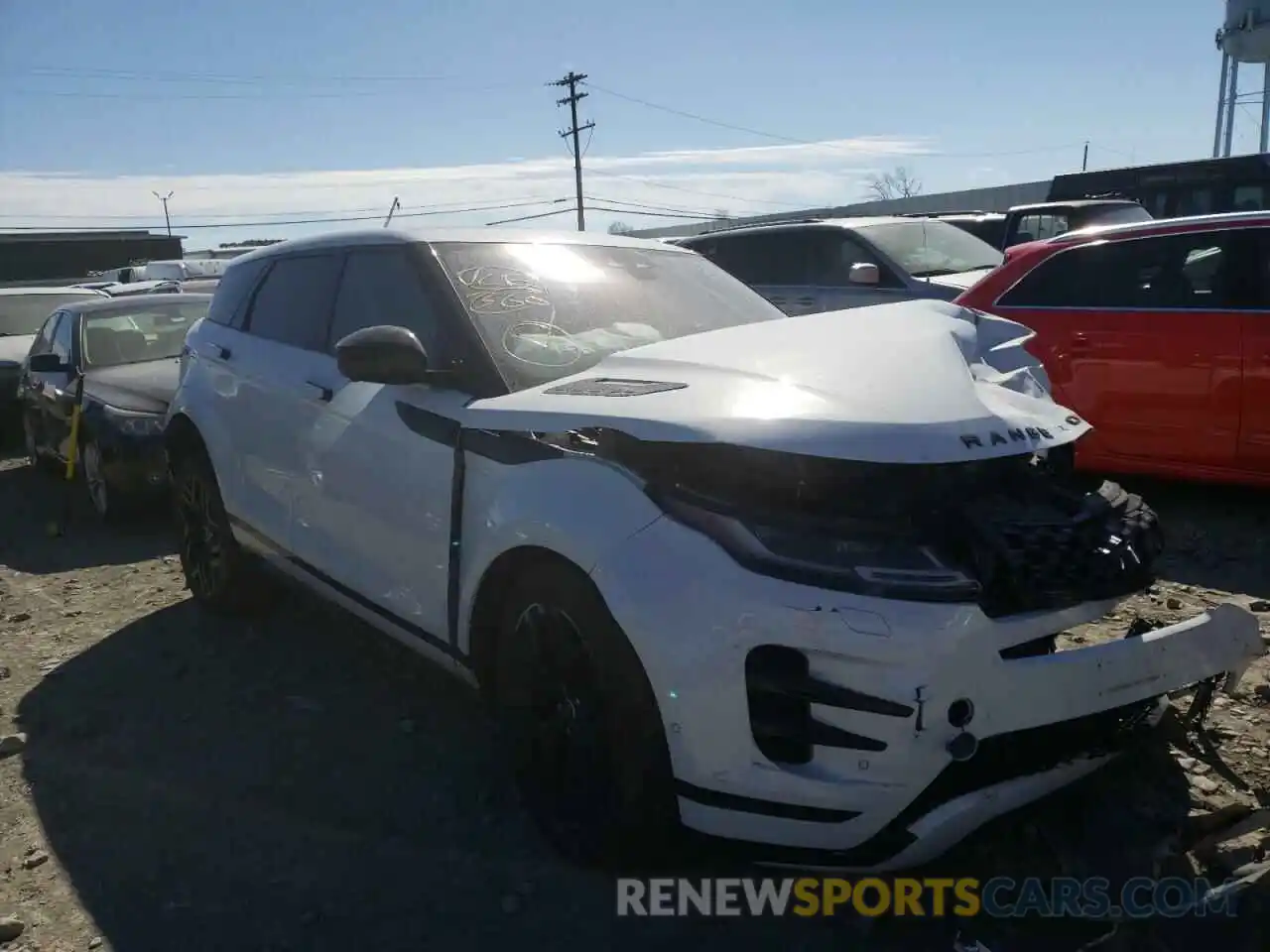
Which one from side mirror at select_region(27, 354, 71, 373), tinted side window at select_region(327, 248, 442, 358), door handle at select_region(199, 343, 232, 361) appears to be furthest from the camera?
side mirror at select_region(27, 354, 71, 373)

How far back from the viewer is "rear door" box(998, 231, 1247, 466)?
5609 mm

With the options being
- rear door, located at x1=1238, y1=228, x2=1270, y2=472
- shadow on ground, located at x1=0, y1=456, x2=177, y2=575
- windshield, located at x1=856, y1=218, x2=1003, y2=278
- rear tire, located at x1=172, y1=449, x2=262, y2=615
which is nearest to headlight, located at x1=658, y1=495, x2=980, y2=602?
rear tire, located at x1=172, y1=449, x2=262, y2=615

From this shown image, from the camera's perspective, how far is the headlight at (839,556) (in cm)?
229

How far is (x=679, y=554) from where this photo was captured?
241 centimetres

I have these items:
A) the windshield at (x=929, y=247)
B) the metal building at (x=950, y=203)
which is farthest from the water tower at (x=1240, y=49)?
the windshield at (x=929, y=247)

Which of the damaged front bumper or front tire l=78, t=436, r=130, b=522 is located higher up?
the damaged front bumper

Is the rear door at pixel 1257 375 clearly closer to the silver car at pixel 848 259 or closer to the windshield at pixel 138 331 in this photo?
the silver car at pixel 848 259

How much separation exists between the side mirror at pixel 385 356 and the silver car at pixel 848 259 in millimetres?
7015

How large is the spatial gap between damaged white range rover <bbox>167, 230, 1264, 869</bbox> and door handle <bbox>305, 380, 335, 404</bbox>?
293 mm

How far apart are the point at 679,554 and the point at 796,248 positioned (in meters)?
8.77

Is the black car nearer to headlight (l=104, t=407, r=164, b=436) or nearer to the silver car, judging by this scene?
headlight (l=104, t=407, r=164, b=436)

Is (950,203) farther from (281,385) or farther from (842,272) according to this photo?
(281,385)

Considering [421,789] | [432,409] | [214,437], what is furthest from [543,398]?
[214,437]

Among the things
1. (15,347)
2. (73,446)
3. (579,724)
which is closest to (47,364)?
(73,446)
